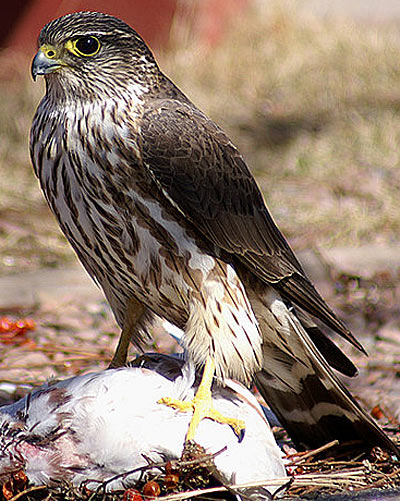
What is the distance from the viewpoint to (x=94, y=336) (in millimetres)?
4410

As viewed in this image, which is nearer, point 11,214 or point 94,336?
point 94,336

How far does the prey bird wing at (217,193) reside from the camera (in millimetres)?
2729

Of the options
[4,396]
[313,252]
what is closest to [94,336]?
[4,396]

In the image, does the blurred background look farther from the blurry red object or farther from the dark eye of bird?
the dark eye of bird

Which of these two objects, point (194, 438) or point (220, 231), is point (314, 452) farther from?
point (220, 231)

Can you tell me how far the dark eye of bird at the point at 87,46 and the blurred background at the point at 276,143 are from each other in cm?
162

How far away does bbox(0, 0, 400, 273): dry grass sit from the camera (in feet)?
18.5

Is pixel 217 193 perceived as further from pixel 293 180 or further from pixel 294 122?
pixel 294 122

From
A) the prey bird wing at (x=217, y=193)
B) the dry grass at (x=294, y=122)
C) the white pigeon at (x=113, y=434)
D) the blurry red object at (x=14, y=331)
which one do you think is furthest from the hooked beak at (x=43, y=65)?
the dry grass at (x=294, y=122)

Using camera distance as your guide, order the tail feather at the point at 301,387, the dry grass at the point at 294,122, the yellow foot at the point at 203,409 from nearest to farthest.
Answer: the yellow foot at the point at 203,409 → the tail feather at the point at 301,387 → the dry grass at the point at 294,122

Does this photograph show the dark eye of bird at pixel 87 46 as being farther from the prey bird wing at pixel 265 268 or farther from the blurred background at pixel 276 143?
the blurred background at pixel 276 143

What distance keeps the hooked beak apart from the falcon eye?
0.23ft

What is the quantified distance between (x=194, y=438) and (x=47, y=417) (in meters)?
0.45

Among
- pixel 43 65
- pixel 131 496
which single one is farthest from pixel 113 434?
pixel 43 65
